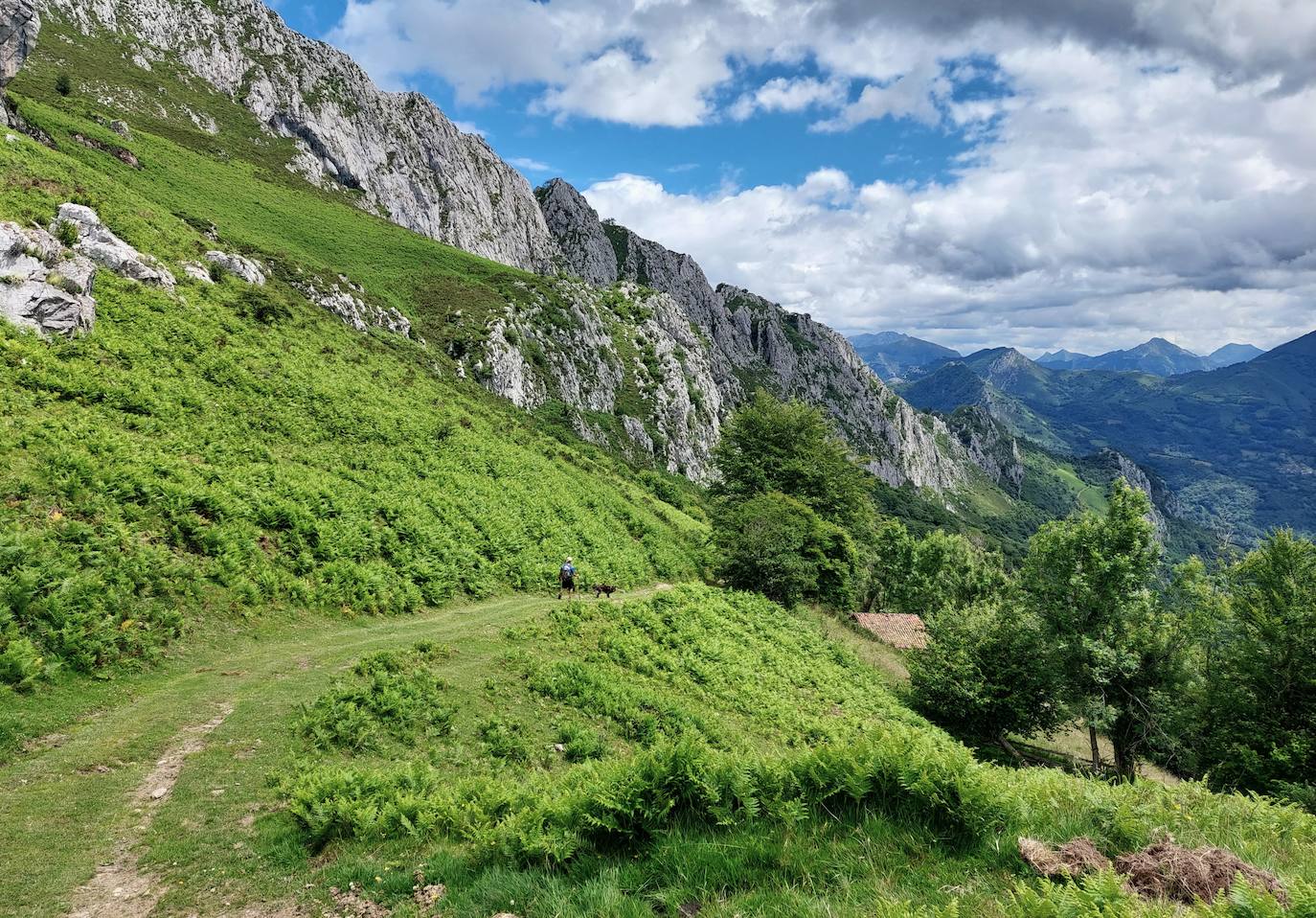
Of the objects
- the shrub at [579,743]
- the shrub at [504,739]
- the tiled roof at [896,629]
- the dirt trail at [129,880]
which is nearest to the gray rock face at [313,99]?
the tiled roof at [896,629]

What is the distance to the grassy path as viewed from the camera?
26.3 ft

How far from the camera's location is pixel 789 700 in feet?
80.1

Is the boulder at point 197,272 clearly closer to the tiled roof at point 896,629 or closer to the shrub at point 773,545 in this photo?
the shrub at point 773,545

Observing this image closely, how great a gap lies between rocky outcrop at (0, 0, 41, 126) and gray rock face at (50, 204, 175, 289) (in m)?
23.6

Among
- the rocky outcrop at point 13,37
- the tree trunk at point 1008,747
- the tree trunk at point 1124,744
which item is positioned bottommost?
the tree trunk at point 1008,747

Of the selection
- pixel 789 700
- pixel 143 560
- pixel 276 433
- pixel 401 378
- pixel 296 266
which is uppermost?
pixel 296 266

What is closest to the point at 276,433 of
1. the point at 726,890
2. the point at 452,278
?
the point at 726,890

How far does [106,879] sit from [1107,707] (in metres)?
37.6

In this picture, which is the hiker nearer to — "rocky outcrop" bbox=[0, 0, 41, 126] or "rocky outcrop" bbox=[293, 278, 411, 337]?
"rocky outcrop" bbox=[293, 278, 411, 337]

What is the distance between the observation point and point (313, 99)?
16512 centimetres

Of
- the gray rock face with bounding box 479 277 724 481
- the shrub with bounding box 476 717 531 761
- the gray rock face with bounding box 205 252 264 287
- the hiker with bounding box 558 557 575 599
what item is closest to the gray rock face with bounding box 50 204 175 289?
the gray rock face with bounding box 205 252 264 287

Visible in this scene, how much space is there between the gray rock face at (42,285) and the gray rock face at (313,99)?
134995 mm

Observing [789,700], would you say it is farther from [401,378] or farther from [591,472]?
[401,378]

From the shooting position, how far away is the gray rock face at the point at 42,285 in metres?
23.7
